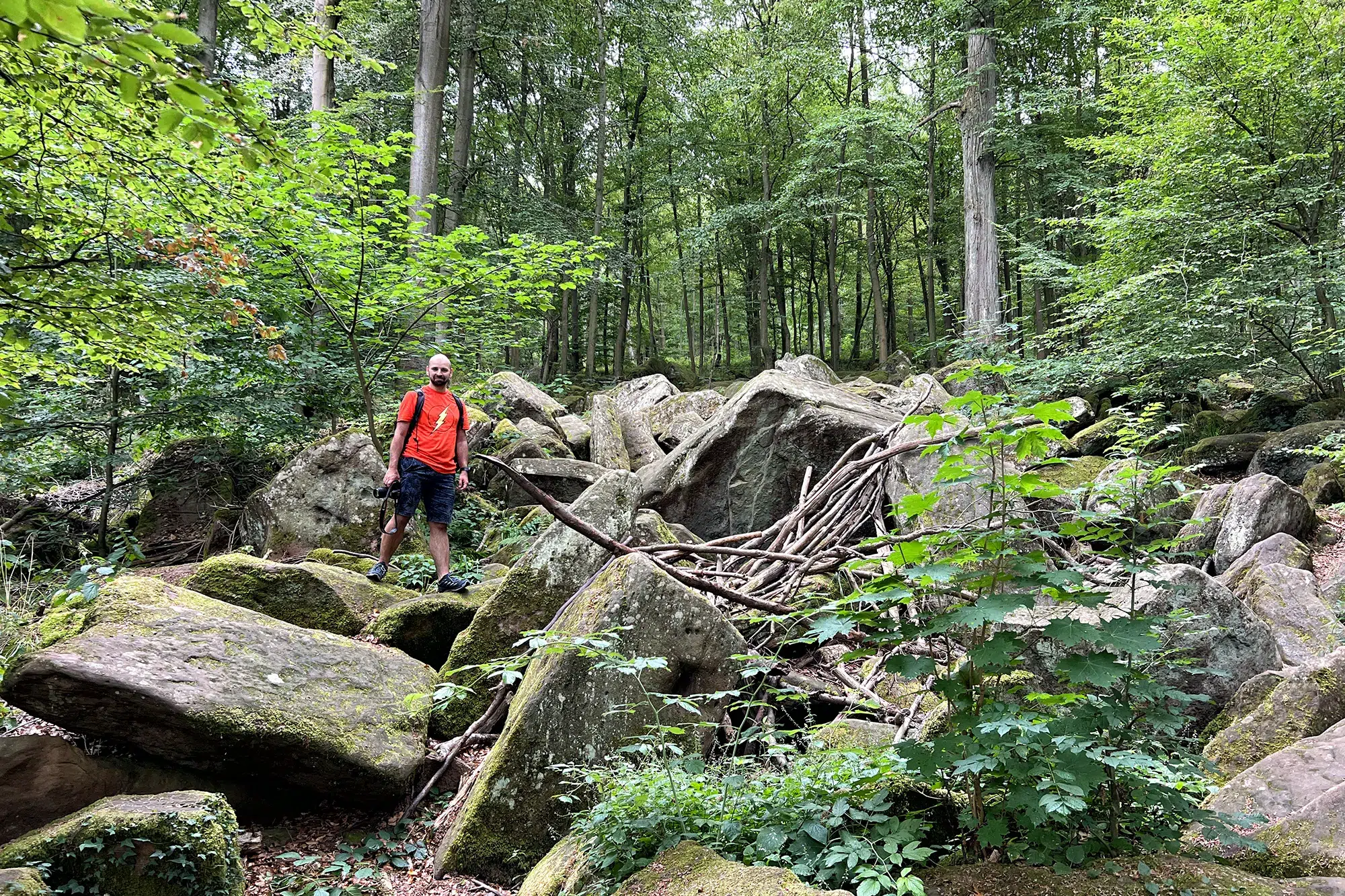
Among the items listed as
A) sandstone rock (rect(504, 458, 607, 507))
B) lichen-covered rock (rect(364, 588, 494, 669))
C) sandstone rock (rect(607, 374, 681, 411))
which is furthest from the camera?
sandstone rock (rect(607, 374, 681, 411))

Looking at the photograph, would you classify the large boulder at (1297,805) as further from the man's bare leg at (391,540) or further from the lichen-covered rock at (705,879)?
the man's bare leg at (391,540)

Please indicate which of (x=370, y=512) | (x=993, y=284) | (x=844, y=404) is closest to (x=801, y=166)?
(x=993, y=284)

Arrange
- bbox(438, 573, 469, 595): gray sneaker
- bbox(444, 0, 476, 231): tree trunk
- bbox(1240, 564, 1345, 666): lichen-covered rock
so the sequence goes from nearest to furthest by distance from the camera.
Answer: bbox(1240, 564, 1345, 666): lichen-covered rock < bbox(438, 573, 469, 595): gray sneaker < bbox(444, 0, 476, 231): tree trunk

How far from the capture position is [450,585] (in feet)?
18.5

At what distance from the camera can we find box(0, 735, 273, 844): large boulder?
3143 millimetres

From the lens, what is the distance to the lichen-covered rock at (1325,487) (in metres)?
8.35

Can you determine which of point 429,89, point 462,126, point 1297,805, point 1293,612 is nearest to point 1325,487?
point 1293,612

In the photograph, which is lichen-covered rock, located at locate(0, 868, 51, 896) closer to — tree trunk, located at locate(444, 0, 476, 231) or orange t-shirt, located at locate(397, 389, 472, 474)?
orange t-shirt, located at locate(397, 389, 472, 474)

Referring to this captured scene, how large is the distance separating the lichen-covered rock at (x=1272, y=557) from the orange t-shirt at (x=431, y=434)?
6756 mm

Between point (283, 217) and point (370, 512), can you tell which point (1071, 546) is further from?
point (283, 217)

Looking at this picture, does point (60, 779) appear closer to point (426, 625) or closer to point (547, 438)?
point (426, 625)

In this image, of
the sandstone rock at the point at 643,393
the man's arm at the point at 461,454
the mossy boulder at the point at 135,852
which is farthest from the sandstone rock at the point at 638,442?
the mossy boulder at the point at 135,852

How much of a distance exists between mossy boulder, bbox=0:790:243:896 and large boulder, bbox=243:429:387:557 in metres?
4.54

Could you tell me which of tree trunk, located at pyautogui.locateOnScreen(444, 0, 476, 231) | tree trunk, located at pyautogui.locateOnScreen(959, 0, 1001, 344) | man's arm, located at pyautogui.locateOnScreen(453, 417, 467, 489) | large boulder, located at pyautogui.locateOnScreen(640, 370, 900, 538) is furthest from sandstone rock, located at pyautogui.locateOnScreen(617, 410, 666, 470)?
tree trunk, located at pyautogui.locateOnScreen(444, 0, 476, 231)
